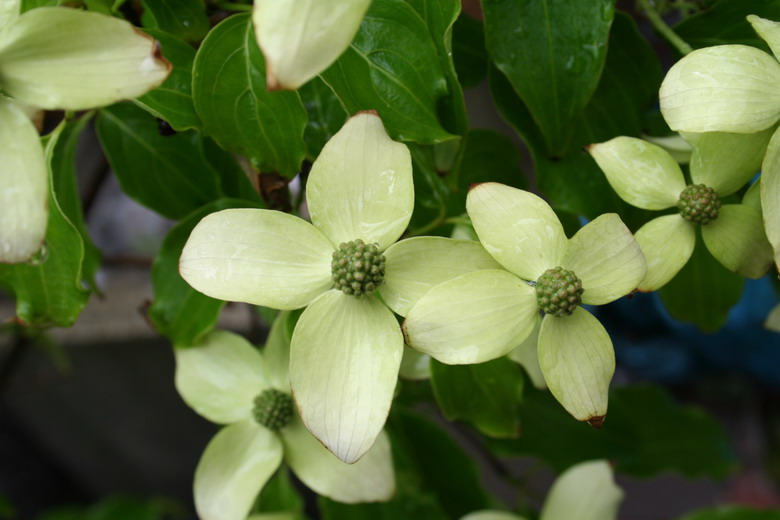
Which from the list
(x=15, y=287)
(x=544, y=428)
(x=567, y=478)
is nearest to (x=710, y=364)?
(x=544, y=428)

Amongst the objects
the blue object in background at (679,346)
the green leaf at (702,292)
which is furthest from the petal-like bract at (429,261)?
the blue object in background at (679,346)

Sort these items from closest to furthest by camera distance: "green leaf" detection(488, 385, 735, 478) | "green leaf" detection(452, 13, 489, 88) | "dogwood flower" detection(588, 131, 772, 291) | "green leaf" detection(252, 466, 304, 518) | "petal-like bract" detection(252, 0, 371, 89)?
1. "petal-like bract" detection(252, 0, 371, 89)
2. "dogwood flower" detection(588, 131, 772, 291)
3. "green leaf" detection(452, 13, 489, 88)
4. "green leaf" detection(252, 466, 304, 518)
5. "green leaf" detection(488, 385, 735, 478)

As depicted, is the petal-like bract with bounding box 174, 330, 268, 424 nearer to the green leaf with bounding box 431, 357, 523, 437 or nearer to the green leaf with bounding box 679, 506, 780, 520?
the green leaf with bounding box 431, 357, 523, 437

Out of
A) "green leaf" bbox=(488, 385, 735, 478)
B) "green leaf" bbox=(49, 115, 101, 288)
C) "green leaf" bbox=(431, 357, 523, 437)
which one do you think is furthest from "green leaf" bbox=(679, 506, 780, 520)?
"green leaf" bbox=(49, 115, 101, 288)

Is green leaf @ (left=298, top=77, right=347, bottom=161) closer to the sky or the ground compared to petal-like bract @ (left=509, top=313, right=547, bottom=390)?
closer to the sky

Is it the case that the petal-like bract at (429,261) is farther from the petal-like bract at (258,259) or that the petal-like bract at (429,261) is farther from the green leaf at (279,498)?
the green leaf at (279,498)

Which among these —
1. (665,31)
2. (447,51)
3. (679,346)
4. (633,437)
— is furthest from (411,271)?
(679,346)
